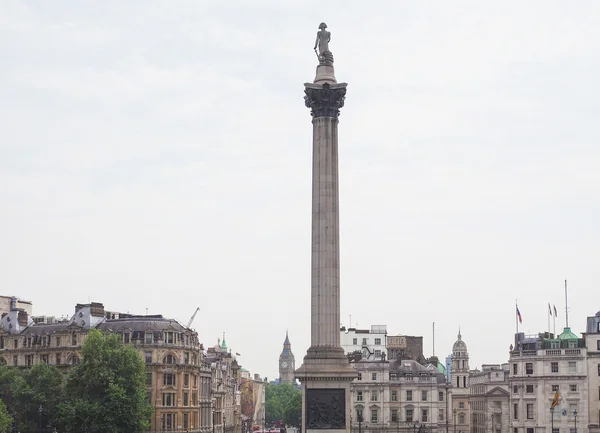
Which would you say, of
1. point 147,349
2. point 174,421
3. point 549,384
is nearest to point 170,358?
point 147,349

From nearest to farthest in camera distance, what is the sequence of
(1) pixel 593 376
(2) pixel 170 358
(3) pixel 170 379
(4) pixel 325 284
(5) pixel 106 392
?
(4) pixel 325 284
(5) pixel 106 392
(1) pixel 593 376
(3) pixel 170 379
(2) pixel 170 358

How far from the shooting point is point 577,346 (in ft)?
371

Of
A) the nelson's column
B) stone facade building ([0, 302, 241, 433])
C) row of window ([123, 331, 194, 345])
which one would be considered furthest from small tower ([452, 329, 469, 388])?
the nelson's column

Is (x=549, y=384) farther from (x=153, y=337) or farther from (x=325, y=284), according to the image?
(x=325, y=284)

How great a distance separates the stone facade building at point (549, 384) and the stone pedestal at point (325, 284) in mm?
47995

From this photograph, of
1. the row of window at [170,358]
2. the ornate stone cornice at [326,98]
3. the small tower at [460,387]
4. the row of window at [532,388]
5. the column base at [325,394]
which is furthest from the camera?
the small tower at [460,387]

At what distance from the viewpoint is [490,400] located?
485 ft

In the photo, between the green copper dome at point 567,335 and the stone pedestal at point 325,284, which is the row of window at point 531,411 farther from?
the stone pedestal at point 325,284

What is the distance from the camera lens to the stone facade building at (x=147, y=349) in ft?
379

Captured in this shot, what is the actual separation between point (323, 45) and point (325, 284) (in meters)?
18.4

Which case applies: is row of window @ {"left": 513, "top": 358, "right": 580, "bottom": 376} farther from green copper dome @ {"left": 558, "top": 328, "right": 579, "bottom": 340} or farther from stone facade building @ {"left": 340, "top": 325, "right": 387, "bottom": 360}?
stone facade building @ {"left": 340, "top": 325, "right": 387, "bottom": 360}

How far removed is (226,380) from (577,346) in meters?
68.0

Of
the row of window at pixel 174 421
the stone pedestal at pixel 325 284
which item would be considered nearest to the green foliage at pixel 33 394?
the row of window at pixel 174 421

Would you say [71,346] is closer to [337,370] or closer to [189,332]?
[189,332]
